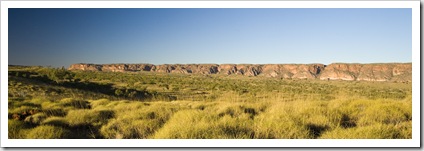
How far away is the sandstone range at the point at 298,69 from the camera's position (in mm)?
75125

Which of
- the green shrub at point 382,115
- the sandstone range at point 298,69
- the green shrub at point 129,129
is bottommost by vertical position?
the green shrub at point 129,129

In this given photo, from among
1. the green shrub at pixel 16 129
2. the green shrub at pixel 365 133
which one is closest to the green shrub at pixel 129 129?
the green shrub at pixel 16 129

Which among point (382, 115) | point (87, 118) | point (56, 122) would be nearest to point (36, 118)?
point (56, 122)

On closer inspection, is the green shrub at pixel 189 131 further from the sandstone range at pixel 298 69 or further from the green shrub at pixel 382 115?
the sandstone range at pixel 298 69

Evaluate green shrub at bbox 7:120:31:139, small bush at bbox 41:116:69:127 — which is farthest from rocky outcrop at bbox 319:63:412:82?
green shrub at bbox 7:120:31:139

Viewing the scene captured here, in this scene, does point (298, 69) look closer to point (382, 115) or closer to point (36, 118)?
point (382, 115)

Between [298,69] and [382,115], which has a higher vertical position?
[298,69]

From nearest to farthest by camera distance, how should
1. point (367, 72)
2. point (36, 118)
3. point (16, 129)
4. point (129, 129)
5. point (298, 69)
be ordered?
point (16, 129) < point (129, 129) < point (36, 118) < point (367, 72) < point (298, 69)

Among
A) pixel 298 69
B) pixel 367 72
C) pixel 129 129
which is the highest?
pixel 298 69

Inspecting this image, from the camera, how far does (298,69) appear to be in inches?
4764

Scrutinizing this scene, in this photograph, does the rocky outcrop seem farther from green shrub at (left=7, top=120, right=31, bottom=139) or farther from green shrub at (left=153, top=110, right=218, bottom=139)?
green shrub at (left=7, top=120, right=31, bottom=139)

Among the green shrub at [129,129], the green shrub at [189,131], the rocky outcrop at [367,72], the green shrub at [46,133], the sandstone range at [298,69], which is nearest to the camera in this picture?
the green shrub at [189,131]

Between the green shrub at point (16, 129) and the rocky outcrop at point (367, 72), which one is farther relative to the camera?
the rocky outcrop at point (367, 72)
